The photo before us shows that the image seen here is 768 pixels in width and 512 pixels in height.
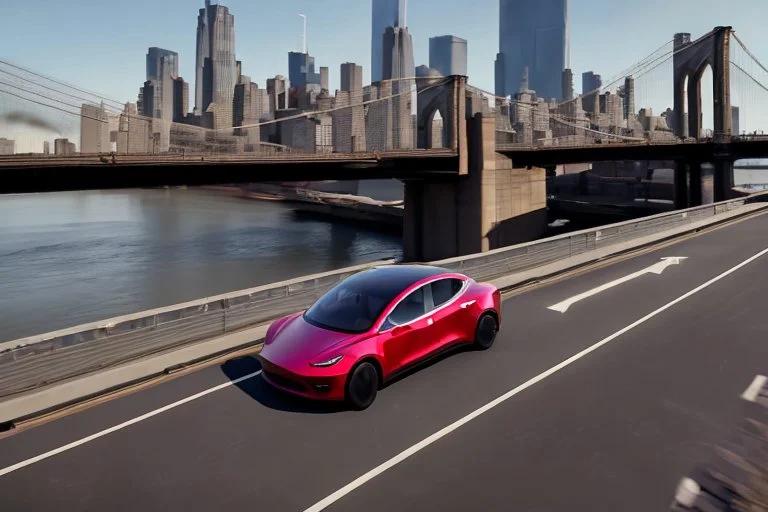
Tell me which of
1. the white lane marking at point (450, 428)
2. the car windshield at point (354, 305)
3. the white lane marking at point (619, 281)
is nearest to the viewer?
the white lane marking at point (450, 428)

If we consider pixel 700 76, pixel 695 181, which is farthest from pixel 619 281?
pixel 700 76

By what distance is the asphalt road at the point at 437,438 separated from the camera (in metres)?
5.32

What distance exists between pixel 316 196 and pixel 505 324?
12119cm

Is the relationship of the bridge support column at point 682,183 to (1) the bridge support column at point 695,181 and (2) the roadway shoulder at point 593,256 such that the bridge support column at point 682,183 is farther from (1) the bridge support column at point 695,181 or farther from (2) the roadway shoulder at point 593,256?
(2) the roadway shoulder at point 593,256

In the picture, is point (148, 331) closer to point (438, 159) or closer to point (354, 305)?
point (354, 305)

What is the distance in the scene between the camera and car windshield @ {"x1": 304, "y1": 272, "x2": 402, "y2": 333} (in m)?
7.46

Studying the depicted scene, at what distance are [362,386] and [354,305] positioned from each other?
1166mm

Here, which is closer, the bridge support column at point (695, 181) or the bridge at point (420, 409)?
the bridge at point (420, 409)

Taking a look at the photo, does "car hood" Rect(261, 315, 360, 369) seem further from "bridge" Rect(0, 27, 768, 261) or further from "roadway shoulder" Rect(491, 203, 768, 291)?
"bridge" Rect(0, 27, 768, 261)

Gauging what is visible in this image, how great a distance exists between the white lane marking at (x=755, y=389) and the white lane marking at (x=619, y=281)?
3.77m

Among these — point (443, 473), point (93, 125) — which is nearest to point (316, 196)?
point (93, 125)

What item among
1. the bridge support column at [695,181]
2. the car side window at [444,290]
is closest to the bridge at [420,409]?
the car side window at [444,290]

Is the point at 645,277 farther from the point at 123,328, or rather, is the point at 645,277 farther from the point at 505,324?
the point at 123,328

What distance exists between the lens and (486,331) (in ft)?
29.8
